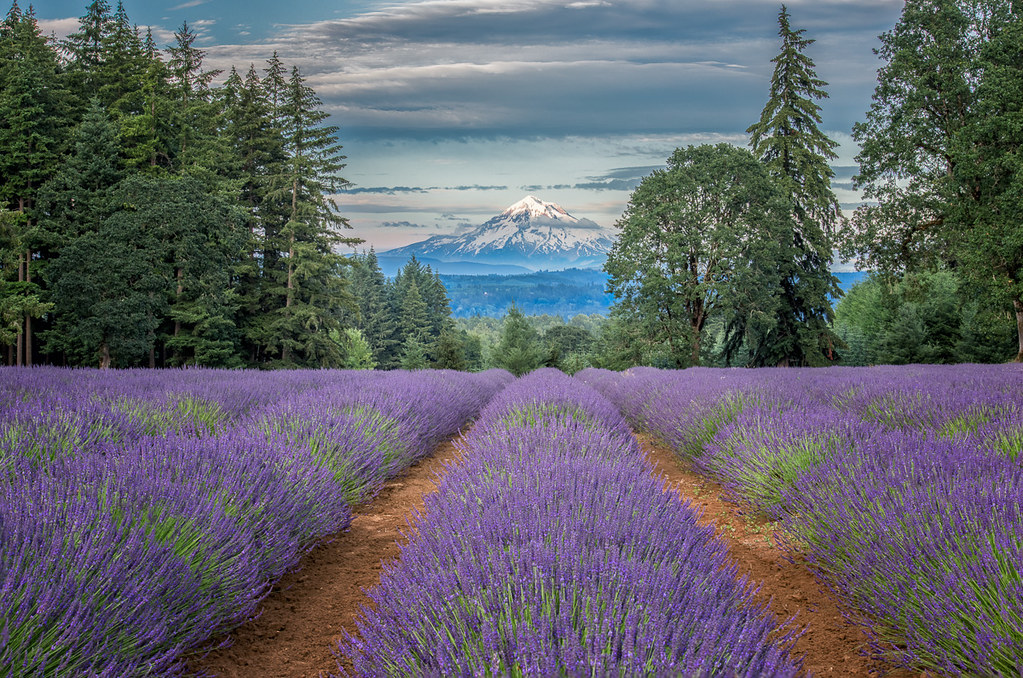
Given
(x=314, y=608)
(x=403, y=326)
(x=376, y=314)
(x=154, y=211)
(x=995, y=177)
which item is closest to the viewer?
(x=314, y=608)

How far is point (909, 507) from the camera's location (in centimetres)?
247

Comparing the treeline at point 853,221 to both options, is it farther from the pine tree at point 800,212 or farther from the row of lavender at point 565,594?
the row of lavender at point 565,594

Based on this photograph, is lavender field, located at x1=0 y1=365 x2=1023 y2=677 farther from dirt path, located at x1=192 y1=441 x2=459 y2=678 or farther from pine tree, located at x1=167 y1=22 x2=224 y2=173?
pine tree, located at x1=167 y1=22 x2=224 y2=173

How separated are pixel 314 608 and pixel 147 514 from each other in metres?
A: 1.02

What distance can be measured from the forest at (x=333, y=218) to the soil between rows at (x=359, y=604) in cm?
1616

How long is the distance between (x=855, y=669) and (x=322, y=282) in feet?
94.1

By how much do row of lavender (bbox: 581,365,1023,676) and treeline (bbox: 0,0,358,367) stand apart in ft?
75.5

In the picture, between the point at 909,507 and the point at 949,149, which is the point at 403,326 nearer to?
the point at 949,149

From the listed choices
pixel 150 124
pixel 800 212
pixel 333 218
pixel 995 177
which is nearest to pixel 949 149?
pixel 995 177

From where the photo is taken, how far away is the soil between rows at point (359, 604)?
7.51 ft

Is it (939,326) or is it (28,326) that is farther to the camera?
(939,326)

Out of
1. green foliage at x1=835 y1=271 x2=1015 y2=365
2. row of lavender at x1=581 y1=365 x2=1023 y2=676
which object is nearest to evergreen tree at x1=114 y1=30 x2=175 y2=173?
row of lavender at x1=581 y1=365 x2=1023 y2=676

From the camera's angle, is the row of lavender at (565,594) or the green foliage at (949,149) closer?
the row of lavender at (565,594)

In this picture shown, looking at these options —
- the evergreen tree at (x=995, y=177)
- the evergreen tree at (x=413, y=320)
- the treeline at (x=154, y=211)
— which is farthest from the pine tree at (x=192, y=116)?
the evergreen tree at (x=413, y=320)
